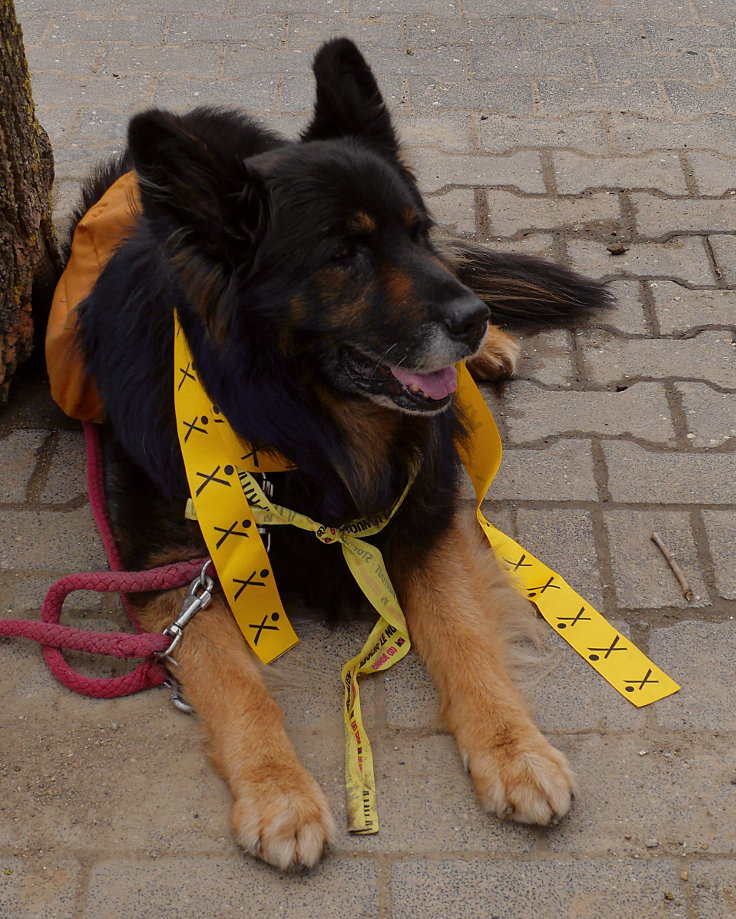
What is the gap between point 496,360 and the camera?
4008 millimetres

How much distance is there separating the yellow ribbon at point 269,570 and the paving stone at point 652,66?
156 inches

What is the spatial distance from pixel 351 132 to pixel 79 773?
1.86 metres

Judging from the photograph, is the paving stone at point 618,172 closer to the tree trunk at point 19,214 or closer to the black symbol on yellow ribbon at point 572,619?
the tree trunk at point 19,214

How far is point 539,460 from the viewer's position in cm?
373

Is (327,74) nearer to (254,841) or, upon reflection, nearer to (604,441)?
(604,441)

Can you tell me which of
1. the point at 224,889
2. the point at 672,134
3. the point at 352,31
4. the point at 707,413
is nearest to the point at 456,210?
the point at 672,134

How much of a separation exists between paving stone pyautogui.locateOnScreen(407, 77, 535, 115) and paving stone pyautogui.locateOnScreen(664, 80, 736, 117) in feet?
2.53

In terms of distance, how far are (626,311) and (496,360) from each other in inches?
28.5

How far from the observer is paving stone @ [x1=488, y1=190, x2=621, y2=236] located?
4.88 m

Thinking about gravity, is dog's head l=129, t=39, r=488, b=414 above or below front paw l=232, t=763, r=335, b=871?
above

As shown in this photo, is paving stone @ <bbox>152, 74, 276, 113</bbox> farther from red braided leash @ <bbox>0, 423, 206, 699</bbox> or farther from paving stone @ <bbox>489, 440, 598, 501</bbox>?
red braided leash @ <bbox>0, 423, 206, 699</bbox>

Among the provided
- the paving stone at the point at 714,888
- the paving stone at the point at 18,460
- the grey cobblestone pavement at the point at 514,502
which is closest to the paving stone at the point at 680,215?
the grey cobblestone pavement at the point at 514,502

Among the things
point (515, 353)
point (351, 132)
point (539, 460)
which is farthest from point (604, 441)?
point (351, 132)

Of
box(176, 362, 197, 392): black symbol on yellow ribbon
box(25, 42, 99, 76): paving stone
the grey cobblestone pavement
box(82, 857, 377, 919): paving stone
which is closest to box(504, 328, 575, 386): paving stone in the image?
the grey cobblestone pavement
